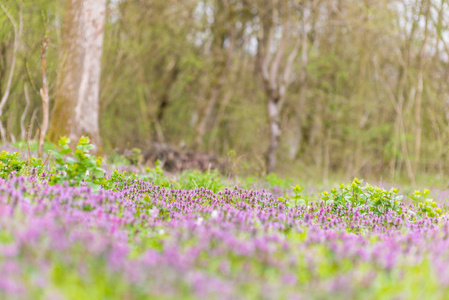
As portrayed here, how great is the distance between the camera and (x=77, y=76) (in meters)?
9.23

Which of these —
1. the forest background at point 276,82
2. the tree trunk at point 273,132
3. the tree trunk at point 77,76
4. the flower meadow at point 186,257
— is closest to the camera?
the flower meadow at point 186,257

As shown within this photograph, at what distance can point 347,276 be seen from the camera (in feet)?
7.39

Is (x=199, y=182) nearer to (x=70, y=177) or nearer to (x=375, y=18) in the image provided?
(x=70, y=177)

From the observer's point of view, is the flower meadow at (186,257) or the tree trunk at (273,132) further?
the tree trunk at (273,132)

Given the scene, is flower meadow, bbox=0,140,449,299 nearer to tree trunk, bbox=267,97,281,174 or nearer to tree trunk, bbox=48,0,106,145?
tree trunk, bbox=48,0,106,145

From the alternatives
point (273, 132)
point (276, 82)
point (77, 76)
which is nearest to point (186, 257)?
point (77, 76)

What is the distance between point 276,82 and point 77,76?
739 cm

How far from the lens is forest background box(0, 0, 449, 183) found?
13906 millimetres

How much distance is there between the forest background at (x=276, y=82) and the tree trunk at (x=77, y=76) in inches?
139

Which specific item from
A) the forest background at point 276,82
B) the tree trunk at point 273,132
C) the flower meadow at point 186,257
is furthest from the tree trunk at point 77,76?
the tree trunk at point 273,132

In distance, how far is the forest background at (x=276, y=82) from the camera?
1391 centimetres

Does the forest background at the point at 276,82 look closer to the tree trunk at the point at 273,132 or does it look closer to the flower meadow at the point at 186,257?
the tree trunk at the point at 273,132

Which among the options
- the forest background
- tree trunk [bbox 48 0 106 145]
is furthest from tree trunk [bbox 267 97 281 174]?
tree trunk [bbox 48 0 106 145]

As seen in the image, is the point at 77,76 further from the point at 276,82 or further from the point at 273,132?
the point at 276,82
